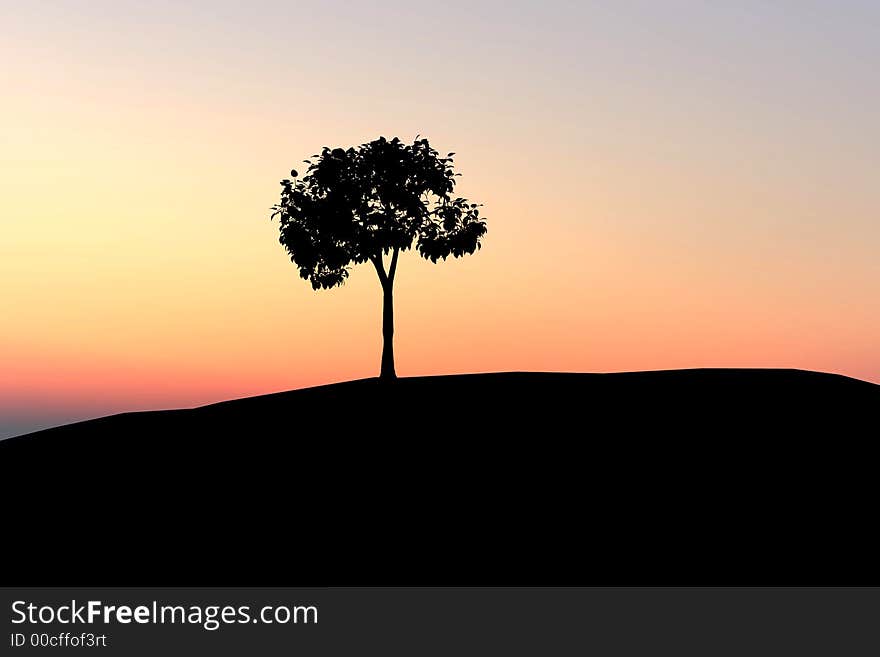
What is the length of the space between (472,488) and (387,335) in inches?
1019

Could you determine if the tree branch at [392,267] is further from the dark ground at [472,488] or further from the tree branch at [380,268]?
the dark ground at [472,488]

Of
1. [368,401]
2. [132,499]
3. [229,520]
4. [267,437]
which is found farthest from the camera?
[368,401]

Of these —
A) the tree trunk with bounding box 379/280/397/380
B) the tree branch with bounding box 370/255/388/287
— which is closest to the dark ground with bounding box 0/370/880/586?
the tree trunk with bounding box 379/280/397/380

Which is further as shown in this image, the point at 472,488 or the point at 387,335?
the point at 387,335

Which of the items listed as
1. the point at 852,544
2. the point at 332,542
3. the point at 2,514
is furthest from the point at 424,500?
the point at 2,514

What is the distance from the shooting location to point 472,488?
37844 millimetres

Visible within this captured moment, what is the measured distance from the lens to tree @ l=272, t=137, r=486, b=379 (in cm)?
6469

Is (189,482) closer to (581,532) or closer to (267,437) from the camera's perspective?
(267,437)

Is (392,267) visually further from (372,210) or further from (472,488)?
(472,488)

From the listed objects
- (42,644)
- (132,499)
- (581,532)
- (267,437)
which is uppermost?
(267,437)

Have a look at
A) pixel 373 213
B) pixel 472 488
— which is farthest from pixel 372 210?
pixel 472 488

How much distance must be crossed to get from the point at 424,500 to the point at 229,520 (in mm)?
6833

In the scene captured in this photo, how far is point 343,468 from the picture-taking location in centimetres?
4128

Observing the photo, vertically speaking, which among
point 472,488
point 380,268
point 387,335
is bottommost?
point 472,488
